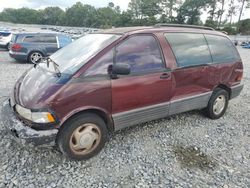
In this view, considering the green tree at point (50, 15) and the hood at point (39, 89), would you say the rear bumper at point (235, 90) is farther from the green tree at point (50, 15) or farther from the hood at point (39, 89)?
the green tree at point (50, 15)

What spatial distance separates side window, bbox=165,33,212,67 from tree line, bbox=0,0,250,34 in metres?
51.1

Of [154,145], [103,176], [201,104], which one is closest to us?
[103,176]

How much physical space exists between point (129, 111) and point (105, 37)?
116 cm

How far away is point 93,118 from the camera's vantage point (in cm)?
298

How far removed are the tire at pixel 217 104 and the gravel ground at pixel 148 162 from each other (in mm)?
443

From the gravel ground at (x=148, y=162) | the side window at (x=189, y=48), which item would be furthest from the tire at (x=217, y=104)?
the side window at (x=189, y=48)

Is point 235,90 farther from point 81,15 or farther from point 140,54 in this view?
point 81,15

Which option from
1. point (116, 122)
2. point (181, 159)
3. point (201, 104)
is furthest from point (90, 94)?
point (201, 104)

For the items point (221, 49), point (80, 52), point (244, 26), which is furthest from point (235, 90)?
point (244, 26)

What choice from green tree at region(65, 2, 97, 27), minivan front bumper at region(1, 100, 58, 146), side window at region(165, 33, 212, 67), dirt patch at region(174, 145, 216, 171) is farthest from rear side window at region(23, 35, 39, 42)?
green tree at region(65, 2, 97, 27)

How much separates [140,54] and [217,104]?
7.20 feet

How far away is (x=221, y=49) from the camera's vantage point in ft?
14.5

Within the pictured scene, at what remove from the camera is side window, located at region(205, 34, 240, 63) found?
4262 mm

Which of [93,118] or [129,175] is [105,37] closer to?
[93,118]
